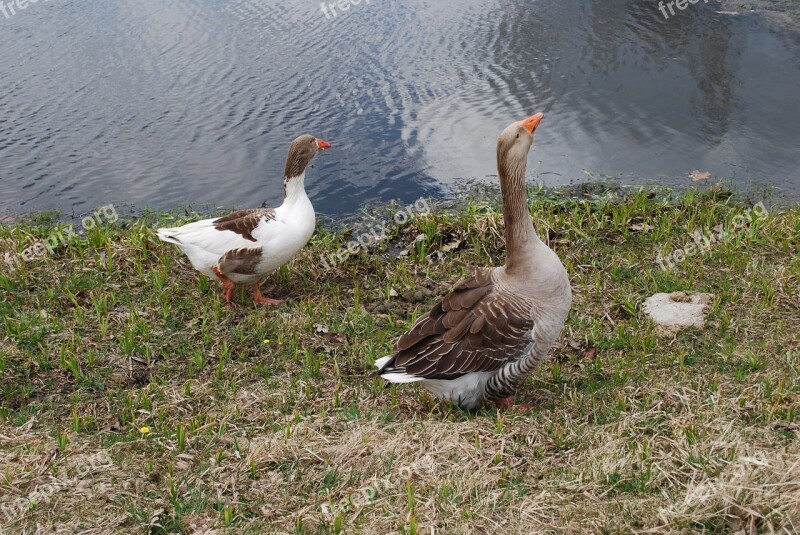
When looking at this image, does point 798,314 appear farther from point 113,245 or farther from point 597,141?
point 113,245

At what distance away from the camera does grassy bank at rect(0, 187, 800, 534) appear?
11.2 feet

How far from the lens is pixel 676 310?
5.67 meters

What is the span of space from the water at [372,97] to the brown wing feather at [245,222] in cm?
202

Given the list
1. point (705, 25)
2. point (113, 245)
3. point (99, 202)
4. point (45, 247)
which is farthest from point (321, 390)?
point (705, 25)

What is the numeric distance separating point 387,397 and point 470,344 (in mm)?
782

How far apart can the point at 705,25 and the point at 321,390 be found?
1011 centimetres
